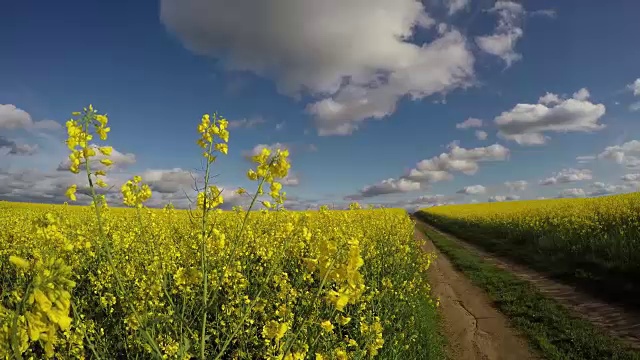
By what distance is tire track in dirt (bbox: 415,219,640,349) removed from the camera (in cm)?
819

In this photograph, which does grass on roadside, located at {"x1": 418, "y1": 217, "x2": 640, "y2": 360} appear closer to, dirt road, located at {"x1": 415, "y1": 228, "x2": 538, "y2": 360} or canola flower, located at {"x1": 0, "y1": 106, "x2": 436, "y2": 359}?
dirt road, located at {"x1": 415, "y1": 228, "x2": 538, "y2": 360}

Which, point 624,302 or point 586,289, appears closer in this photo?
point 624,302

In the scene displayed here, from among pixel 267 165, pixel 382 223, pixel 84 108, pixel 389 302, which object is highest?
pixel 84 108

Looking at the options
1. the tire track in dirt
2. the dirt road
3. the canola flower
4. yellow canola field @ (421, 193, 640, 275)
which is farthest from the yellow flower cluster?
yellow canola field @ (421, 193, 640, 275)

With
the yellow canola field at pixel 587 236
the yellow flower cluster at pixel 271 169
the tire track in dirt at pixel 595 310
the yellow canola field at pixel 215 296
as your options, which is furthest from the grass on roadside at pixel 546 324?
the yellow flower cluster at pixel 271 169

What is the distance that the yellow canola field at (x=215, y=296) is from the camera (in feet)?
7.89

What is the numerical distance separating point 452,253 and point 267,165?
18.5m

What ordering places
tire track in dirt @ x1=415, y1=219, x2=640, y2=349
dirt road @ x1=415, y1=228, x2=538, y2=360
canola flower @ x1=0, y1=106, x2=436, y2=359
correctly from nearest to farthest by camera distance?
canola flower @ x1=0, y1=106, x2=436, y2=359 < dirt road @ x1=415, y1=228, x2=538, y2=360 < tire track in dirt @ x1=415, y1=219, x2=640, y2=349

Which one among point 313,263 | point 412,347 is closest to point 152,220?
point 412,347

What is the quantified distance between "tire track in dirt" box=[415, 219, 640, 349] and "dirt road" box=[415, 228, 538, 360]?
1.83 metres

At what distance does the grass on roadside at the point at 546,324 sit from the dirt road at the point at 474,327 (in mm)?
278

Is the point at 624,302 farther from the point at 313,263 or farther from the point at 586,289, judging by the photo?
the point at 313,263

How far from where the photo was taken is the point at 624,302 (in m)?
9.88

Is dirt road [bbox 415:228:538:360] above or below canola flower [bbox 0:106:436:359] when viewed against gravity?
below
